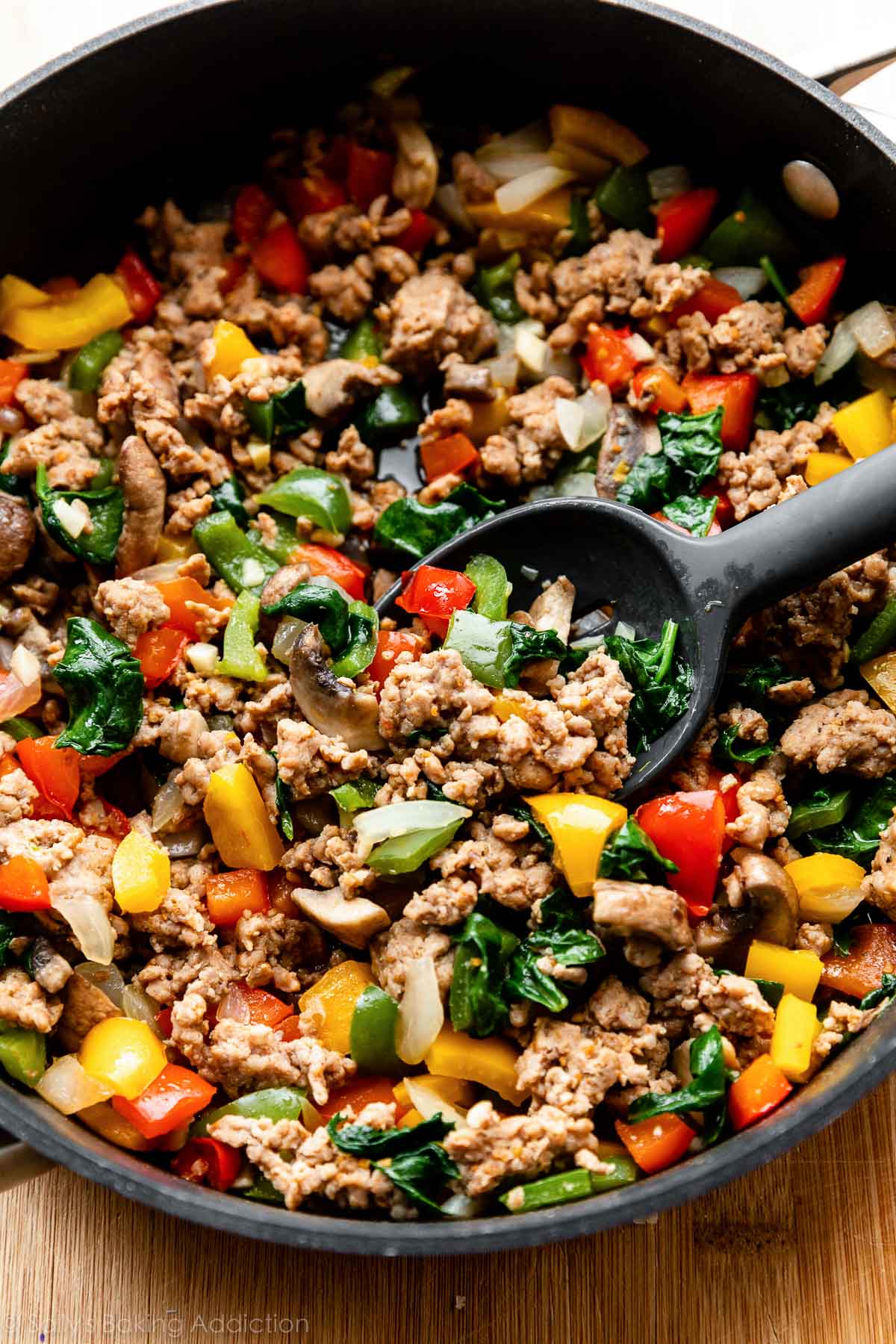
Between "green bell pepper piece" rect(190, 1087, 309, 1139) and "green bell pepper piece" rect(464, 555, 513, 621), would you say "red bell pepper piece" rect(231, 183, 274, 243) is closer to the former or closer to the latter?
"green bell pepper piece" rect(464, 555, 513, 621)

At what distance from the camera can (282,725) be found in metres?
3.99

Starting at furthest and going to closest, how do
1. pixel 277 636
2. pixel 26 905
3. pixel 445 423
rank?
pixel 445 423
pixel 277 636
pixel 26 905

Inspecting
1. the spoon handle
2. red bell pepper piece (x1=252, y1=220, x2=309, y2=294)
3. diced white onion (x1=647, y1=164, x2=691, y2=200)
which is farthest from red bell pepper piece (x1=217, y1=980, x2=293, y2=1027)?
diced white onion (x1=647, y1=164, x2=691, y2=200)

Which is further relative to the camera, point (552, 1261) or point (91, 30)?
point (91, 30)

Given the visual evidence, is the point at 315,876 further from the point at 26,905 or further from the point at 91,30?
the point at 91,30

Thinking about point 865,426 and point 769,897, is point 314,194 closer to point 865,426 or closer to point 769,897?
point 865,426

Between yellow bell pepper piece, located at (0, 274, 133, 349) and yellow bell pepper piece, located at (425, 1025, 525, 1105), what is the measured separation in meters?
2.87

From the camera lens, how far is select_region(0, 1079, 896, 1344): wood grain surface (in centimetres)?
398

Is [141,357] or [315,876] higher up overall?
[141,357]

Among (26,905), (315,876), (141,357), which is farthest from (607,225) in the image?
(26,905)

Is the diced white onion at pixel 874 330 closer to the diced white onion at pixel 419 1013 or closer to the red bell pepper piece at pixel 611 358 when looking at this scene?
the red bell pepper piece at pixel 611 358

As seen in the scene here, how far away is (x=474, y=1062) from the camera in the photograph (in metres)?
3.78

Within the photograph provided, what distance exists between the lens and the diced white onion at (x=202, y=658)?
14.0 ft

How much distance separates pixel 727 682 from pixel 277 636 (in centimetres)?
157
